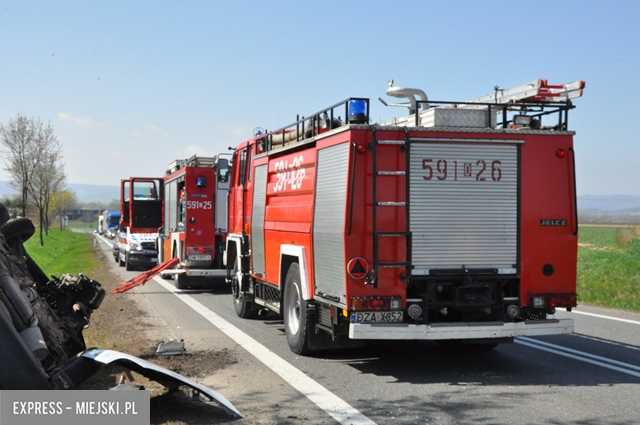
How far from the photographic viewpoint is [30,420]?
5555 millimetres

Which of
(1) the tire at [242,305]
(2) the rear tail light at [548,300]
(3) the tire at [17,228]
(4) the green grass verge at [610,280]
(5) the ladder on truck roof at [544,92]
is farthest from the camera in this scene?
(4) the green grass verge at [610,280]

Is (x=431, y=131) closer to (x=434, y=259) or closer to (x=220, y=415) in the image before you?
(x=434, y=259)

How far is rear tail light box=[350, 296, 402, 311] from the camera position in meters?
7.91

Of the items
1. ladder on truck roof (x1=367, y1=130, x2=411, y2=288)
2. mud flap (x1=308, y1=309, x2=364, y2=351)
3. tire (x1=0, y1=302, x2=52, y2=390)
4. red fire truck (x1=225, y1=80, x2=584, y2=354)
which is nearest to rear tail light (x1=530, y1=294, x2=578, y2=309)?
red fire truck (x1=225, y1=80, x2=584, y2=354)

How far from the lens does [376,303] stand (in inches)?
313

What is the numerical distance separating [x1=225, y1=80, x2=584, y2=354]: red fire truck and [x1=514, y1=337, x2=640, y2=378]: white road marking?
909 millimetres

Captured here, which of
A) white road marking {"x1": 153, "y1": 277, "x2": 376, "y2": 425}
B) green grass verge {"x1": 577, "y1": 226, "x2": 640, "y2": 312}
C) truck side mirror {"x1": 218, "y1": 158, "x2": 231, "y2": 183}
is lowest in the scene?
white road marking {"x1": 153, "y1": 277, "x2": 376, "y2": 425}

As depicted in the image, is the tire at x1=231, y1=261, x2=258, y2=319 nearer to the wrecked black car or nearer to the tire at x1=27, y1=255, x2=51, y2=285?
the wrecked black car

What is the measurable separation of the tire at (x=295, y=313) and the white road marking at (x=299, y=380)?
→ 337 millimetres

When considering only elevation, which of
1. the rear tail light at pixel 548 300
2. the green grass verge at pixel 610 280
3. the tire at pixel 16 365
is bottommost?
the green grass verge at pixel 610 280

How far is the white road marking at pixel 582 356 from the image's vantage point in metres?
8.53

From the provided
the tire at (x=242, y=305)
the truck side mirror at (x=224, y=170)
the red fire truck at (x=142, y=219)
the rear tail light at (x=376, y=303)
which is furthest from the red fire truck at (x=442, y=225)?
the red fire truck at (x=142, y=219)

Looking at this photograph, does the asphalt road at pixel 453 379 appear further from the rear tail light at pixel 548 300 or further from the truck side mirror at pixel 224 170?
the truck side mirror at pixel 224 170

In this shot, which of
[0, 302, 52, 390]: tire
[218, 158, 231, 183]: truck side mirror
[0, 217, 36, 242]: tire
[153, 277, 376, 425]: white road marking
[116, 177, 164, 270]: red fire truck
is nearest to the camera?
[0, 302, 52, 390]: tire
